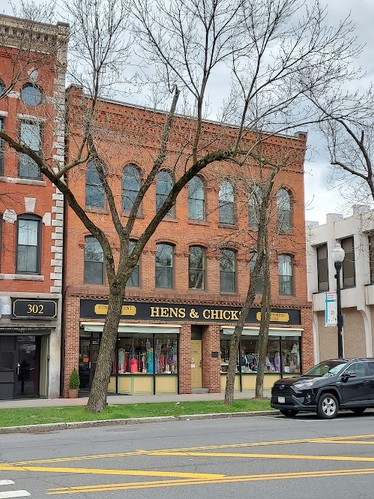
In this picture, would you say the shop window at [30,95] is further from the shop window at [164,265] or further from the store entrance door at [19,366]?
the store entrance door at [19,366]

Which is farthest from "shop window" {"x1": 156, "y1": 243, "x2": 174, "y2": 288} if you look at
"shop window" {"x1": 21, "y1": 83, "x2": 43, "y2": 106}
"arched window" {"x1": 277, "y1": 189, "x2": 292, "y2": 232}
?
"shop window" {"x1": 21, "y1": 83, "x2": 43, "y2": 106}

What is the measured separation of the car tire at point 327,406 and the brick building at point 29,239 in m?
11.0

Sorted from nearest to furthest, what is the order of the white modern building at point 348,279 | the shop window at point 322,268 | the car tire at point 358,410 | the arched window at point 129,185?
the car tire at point 358,410 → the arched window at point 129,185 → the white modern building at point 348,279 → the shop window at point 322,268

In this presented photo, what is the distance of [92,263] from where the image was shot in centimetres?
2686

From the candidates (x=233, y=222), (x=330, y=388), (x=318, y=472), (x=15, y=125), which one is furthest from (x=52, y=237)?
(x=318, y=472)

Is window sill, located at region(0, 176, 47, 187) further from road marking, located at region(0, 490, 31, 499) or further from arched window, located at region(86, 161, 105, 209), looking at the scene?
road marking, located at region(0, 490, 31, 499)

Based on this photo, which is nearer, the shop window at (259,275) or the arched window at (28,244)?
the arched window at (28,244)

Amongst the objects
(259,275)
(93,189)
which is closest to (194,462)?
(93,189)

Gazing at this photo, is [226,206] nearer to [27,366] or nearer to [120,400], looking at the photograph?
[120,400]

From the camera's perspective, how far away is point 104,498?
7719 mm

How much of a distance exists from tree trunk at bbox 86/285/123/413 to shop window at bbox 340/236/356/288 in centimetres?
2184

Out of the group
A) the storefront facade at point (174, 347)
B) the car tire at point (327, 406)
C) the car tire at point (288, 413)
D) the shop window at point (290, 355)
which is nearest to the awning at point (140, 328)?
the storefront facade at point (174, 347)

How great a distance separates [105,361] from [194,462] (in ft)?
27.7

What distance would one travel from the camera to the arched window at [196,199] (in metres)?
29.7
